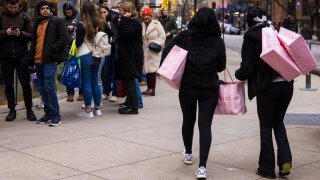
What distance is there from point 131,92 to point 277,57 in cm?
430

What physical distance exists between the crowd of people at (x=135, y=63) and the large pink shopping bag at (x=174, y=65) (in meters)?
0.09

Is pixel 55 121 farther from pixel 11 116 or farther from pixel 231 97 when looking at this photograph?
pixel 231 97

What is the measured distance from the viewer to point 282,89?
5.99 metres

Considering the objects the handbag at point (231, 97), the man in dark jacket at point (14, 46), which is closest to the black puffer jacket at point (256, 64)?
the handbag at point (231, 97)

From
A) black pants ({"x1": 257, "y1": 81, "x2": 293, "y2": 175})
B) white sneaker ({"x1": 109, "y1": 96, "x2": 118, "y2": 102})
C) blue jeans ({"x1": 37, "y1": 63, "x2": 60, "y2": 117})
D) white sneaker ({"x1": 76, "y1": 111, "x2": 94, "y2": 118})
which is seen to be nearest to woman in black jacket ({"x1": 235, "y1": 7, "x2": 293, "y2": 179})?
black pants ({"x1": 257, "y1": 81, "x2": 293, "y2": 175})

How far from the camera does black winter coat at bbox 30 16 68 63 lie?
8508mm

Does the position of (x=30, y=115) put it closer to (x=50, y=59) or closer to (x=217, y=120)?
(x=50, y=59)

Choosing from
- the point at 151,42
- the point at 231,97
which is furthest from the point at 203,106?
the point at 151,42

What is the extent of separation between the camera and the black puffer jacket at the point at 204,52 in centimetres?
600

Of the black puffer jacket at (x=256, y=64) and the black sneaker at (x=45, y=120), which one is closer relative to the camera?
the black puffer jacket at (x=256, y=64)

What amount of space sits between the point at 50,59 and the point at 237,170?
3547mm

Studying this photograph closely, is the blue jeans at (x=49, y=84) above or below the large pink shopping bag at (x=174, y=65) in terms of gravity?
below

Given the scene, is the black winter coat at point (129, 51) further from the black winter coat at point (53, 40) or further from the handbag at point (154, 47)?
the handbag at point (154, 47)

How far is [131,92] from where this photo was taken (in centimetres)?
975
